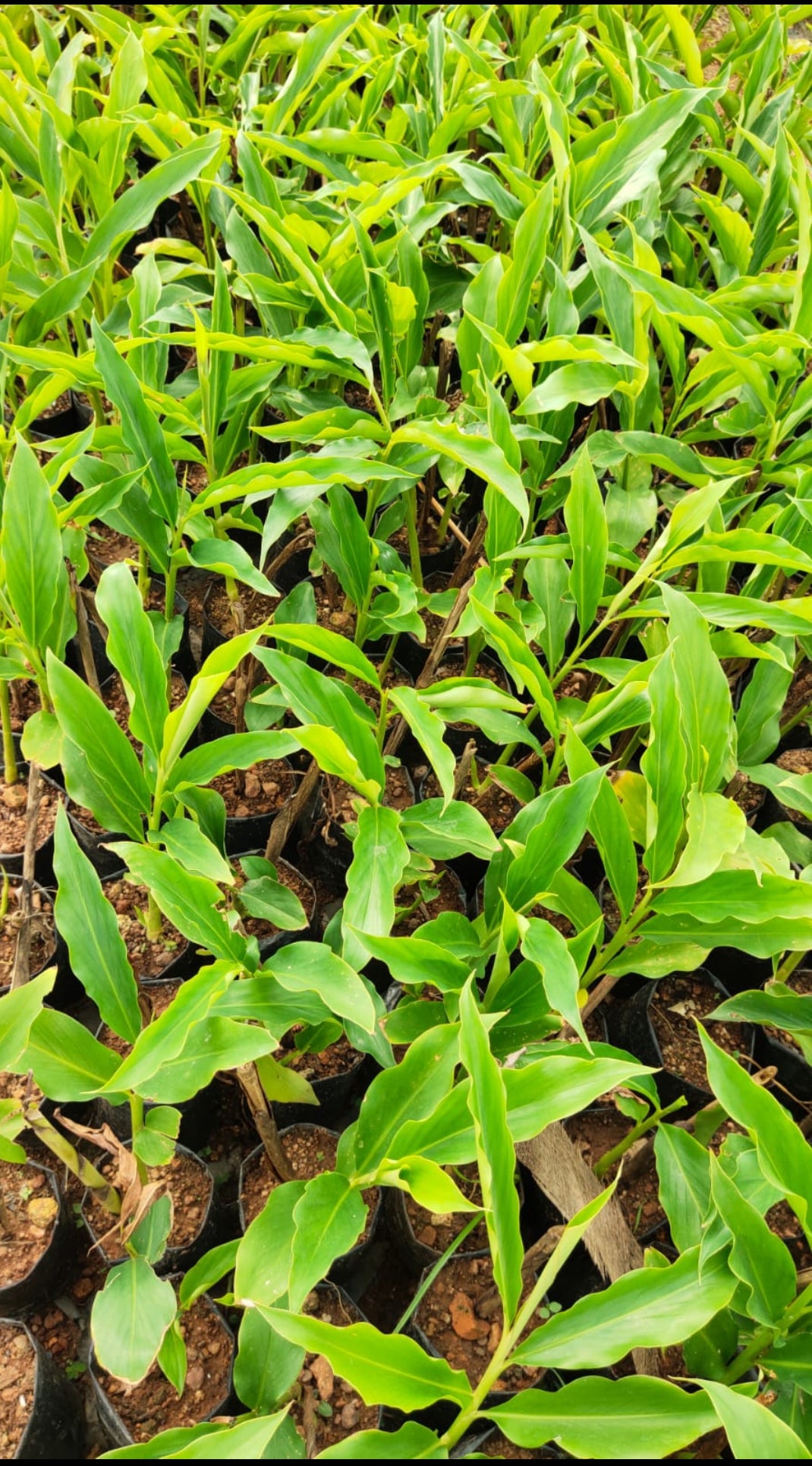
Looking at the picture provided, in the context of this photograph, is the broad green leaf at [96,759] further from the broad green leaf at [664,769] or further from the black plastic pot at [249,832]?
the broad green leaf at [664,769]

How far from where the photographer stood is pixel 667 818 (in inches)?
38.8

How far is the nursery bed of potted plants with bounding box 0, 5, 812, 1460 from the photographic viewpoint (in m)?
0.83

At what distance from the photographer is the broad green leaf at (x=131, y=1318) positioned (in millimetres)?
846

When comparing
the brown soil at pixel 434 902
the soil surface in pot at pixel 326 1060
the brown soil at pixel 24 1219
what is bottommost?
the brown soil at pixel 24 1219

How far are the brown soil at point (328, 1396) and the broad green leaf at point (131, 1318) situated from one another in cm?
26

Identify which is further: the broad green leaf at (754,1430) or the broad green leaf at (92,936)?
the broad green leaf at (92,936)

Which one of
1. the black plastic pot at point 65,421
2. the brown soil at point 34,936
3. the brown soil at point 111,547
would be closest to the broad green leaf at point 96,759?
the brown soil at point 34,936

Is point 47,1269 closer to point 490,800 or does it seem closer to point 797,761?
point 490,800

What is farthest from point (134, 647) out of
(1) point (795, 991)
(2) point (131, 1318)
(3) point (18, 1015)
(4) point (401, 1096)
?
(1) point (795, 991)

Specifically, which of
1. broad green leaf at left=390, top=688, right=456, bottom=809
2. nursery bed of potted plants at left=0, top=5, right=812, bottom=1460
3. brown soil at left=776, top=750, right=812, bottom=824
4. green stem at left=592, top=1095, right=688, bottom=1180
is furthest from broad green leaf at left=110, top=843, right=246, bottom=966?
brown soil at left=776, top=750, right=812, bottom=824

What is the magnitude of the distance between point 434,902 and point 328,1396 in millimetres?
654

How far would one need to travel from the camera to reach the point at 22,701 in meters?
1.65

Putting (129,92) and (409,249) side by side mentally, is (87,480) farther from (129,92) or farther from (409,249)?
(129,92)

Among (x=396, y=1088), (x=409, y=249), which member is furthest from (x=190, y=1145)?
(x=409, y=249)
